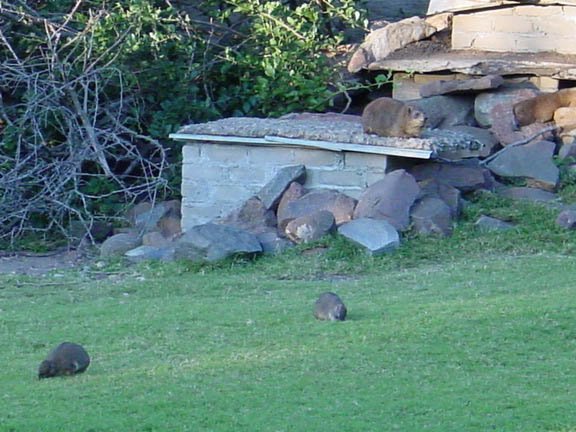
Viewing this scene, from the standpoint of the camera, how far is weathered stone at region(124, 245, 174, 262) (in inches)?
433

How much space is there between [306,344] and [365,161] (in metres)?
4.72

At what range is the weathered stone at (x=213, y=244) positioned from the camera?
10.5m

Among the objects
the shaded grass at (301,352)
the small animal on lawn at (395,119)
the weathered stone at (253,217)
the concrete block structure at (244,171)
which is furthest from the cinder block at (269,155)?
the shaded grass at (301,352)

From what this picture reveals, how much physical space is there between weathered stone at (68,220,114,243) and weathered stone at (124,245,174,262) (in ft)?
3.94

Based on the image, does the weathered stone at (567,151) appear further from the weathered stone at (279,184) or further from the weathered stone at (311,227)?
the weathered stone at (311,227)

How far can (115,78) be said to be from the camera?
46.1ft

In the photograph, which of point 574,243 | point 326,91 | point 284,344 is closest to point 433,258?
point 574,243

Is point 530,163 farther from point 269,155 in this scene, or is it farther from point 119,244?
point 119,244

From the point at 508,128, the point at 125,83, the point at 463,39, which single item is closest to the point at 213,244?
the point at 125,83

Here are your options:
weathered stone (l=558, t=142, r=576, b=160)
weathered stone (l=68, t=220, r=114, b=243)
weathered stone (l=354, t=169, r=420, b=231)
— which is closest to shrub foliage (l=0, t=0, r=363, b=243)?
weathered stone (l=68, t=220, r=114, b=243)

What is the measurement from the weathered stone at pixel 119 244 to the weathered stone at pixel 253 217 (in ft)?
2.91

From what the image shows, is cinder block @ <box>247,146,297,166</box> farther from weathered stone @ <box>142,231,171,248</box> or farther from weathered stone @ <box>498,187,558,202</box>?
weathered stone @ <box>498,187,558,202</box>

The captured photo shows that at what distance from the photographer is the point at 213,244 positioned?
→ 34.6 ft

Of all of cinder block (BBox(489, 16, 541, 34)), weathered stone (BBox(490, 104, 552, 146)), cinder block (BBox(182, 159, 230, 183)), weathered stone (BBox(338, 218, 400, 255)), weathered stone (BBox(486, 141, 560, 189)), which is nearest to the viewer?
weathered stone (BBox(338, 218, 400, 255))
